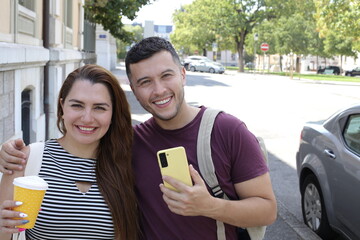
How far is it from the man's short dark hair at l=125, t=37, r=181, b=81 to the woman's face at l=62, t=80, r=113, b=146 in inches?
7.8

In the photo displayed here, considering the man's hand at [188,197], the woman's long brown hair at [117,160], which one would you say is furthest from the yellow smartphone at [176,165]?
the woman's long brown hair at [117,160]

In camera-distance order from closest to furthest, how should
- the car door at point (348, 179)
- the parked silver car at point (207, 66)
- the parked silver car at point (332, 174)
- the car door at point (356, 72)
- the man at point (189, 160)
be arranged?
the man at point (189, 160), the car door at point (348, 179), the parked silver car at point (332, 174), the parked silver car at point (207, 66), the car door at point (356, 72)

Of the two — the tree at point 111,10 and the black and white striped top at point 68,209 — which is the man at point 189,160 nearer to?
the black and white striped top at point 68,209

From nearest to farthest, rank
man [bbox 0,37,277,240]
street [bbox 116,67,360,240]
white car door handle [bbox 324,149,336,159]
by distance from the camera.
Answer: man [bbox 0,37,277,240] → white car door handle [bbox 324,149,336,159] → street [bbox 116,67,360,240]

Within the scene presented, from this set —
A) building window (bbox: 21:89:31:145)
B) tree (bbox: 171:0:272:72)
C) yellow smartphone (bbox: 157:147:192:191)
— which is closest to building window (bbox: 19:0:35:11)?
building window (bbox: 21:89:31:145)

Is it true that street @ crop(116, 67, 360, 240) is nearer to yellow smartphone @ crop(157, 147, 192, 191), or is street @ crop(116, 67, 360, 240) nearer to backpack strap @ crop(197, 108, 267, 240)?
backpack strap @ crop(197, 108, 267, 240)

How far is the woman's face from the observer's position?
222cm

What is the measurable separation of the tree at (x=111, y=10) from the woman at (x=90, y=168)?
12301 millimetres

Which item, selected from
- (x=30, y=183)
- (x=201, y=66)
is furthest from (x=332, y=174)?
(x=201, y=66)

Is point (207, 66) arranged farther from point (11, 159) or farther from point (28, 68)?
point (11, 159)

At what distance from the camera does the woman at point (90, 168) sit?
83.9 inches

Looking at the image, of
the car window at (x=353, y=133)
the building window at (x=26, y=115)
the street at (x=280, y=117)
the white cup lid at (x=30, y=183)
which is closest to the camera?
the white cup lid at (x=30, y=183)

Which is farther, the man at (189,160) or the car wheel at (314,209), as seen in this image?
the car wheel at (314,209)

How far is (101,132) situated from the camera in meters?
2.28
